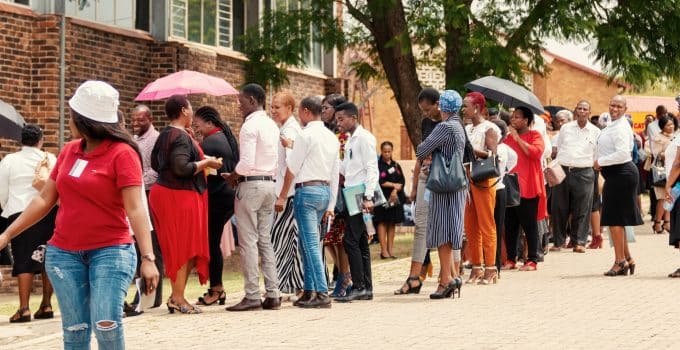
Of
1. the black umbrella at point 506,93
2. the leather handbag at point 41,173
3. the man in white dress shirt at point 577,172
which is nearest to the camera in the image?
the leather handbag at point 41,173

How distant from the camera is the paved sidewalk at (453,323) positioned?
1039 centimetres

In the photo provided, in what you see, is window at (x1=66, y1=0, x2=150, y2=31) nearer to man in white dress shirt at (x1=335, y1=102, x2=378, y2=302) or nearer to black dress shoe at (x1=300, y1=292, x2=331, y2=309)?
man in white dress shirt at (x1=335, y1=102, x2=378, y2=302)

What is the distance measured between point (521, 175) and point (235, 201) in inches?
220

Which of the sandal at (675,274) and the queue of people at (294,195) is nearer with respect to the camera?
the queue of people at (294,195)

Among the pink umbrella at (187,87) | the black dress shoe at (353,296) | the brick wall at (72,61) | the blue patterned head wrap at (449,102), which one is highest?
the brick wall at (72,61)

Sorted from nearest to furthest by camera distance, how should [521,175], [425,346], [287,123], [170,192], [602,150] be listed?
1. [425,346]
2. [170,192]
3. [287,123]
4. [602,150]
5. [521,175]

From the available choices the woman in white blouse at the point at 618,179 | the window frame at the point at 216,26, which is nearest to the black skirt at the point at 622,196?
the woman in white blouse at the point at 618,179

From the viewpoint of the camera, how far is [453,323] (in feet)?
37.9

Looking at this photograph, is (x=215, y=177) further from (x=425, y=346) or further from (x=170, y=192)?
(x=425, y=346)

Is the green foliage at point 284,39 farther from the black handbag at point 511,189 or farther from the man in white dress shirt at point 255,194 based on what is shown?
the man in white dress shirt at point 255,194

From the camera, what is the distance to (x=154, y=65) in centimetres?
2664

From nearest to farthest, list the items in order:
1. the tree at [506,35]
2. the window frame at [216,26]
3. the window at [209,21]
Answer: the tree at [506,35], the window frame at [216,26], the window at [209,21]

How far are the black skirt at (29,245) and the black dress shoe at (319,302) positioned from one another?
2585 mm

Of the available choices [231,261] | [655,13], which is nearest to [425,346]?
[231,261]
